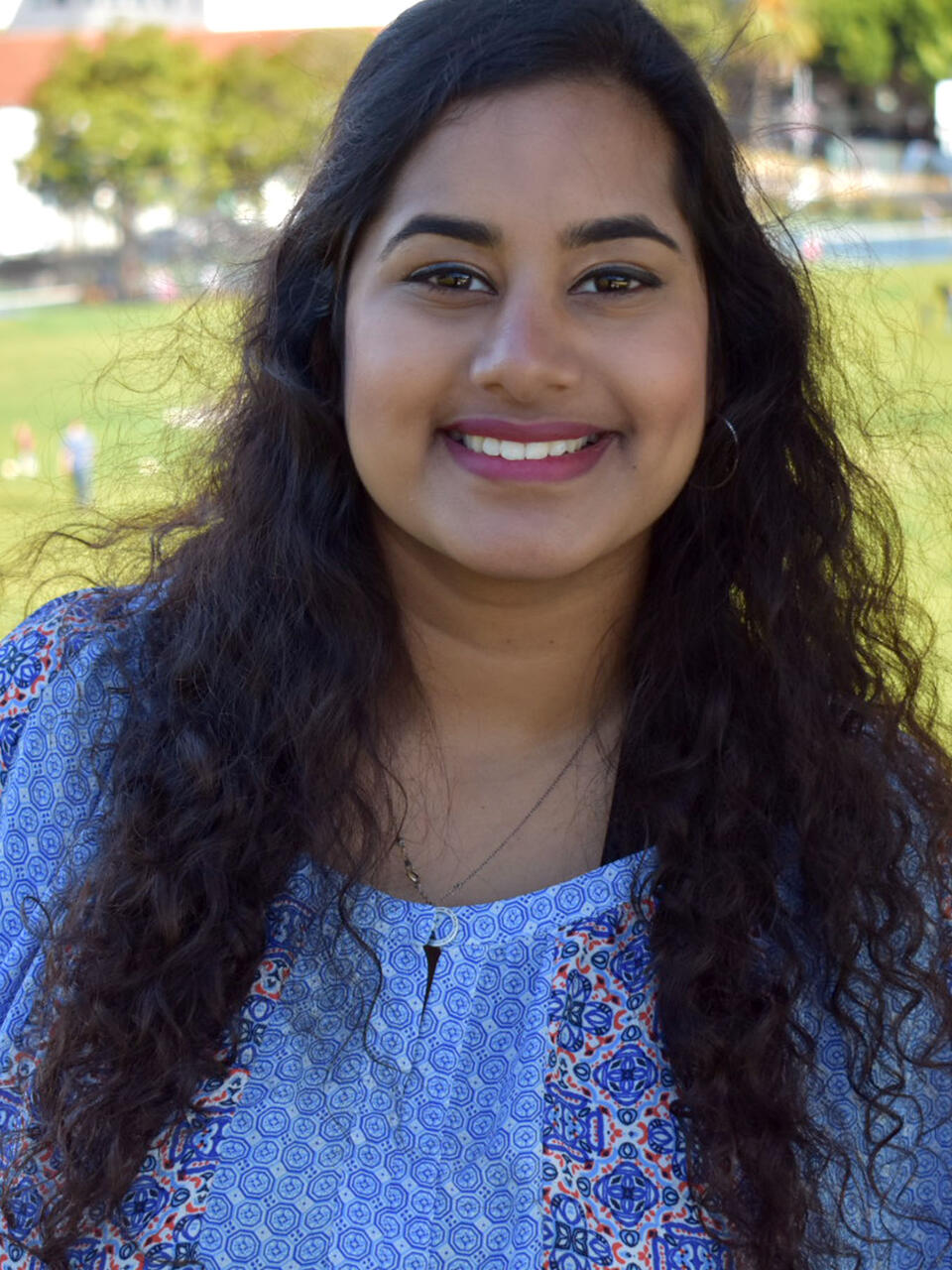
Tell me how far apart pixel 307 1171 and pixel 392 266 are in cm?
108

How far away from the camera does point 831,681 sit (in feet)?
7.52

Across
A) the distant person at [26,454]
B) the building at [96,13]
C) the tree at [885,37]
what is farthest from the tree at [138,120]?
the distant person at [26,454]

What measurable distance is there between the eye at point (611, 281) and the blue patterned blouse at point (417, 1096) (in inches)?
28.3

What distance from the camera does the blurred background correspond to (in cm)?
254

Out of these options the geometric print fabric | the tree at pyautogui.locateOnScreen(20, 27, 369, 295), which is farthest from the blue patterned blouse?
the tree at pyautogui.locateOnScreen(20, 27, 369, 295)

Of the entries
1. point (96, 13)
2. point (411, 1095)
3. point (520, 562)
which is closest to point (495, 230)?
point (520, 562)

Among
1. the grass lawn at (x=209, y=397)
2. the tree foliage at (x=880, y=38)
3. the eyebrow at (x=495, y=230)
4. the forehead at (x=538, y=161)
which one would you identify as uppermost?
the forehead at (x=538, y=161)

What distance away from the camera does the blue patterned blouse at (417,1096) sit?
184 centimetres

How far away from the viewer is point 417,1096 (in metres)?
1.92

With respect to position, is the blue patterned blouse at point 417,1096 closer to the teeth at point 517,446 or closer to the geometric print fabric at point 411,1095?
the geometric print fabric at point 411,1095

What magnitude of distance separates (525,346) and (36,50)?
70.3 m

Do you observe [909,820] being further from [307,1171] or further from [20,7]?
[20,7]

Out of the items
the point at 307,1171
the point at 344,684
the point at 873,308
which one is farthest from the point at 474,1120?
the point at 873,308

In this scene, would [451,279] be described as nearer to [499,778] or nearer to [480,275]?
[480,275]
